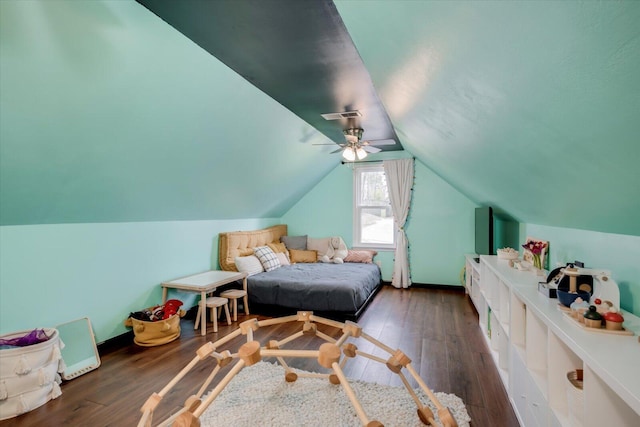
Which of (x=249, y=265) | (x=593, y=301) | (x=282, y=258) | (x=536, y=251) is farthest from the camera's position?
(x=282, y=258)

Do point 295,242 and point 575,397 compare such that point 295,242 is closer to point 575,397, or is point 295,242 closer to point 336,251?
point 336,251

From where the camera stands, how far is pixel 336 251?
5.70m

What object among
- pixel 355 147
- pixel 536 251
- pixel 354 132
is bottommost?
pixel 536 251

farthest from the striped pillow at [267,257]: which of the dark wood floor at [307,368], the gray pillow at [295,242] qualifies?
the dark wood floor at [307,368]

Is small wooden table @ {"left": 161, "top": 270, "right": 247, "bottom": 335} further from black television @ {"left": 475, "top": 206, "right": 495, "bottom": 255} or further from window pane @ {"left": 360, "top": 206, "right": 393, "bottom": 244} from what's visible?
black television @ {"left": 475, "top": 206, "right": 495, "bottom": 255}

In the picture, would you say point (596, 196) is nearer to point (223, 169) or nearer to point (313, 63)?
point (313, 63)

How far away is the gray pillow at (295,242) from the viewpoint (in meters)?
5.82

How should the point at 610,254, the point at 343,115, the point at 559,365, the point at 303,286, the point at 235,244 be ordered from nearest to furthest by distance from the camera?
the point at 559,365, the point at 610,254, the point at 343,115, the point at 303,286, the point at 235,244

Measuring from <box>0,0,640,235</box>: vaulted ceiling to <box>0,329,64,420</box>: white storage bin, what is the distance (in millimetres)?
979

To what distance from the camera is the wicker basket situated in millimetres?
1293

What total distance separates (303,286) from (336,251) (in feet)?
5.92

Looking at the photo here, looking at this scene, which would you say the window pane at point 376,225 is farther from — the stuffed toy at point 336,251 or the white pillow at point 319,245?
the white pillow at point 319,245

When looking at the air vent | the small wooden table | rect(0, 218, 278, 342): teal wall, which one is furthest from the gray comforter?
the air vent

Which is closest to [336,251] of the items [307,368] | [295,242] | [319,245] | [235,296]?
[319,245]
